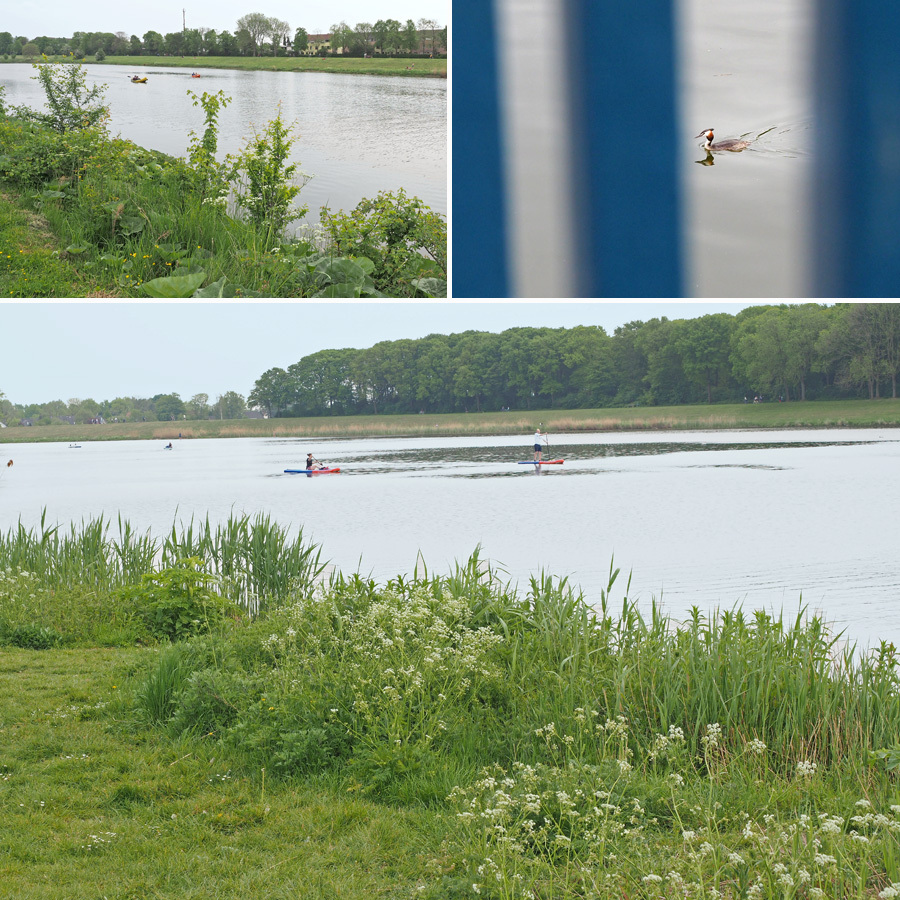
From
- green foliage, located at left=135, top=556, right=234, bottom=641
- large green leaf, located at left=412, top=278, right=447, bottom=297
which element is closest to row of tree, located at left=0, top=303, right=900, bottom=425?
green foliage, located at left=135, top=556, right=234, bottom=641

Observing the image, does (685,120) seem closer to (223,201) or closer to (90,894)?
(223,201)

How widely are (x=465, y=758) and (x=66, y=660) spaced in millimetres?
2835

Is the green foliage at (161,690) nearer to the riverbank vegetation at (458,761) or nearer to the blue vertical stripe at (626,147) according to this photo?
the riverbank vegetation at (458,761)

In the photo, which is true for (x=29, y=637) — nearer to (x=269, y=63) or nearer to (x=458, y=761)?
(x=458, y=761)

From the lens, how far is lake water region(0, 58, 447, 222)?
4305mm

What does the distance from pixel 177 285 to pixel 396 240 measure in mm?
1200

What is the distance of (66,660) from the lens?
4688 millimetres

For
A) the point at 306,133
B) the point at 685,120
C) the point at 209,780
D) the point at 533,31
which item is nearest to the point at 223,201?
the point at 306,133

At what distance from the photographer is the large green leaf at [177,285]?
4.43m

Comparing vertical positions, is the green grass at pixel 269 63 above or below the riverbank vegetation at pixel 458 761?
above

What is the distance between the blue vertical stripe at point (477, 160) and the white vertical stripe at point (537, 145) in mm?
39

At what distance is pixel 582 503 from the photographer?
1248cm

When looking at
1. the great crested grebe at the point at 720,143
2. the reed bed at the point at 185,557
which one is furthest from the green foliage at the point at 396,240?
the reed bed at the point at 185,557

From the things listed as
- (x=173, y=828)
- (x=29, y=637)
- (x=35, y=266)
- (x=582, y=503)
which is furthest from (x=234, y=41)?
(x=582, y=503)
